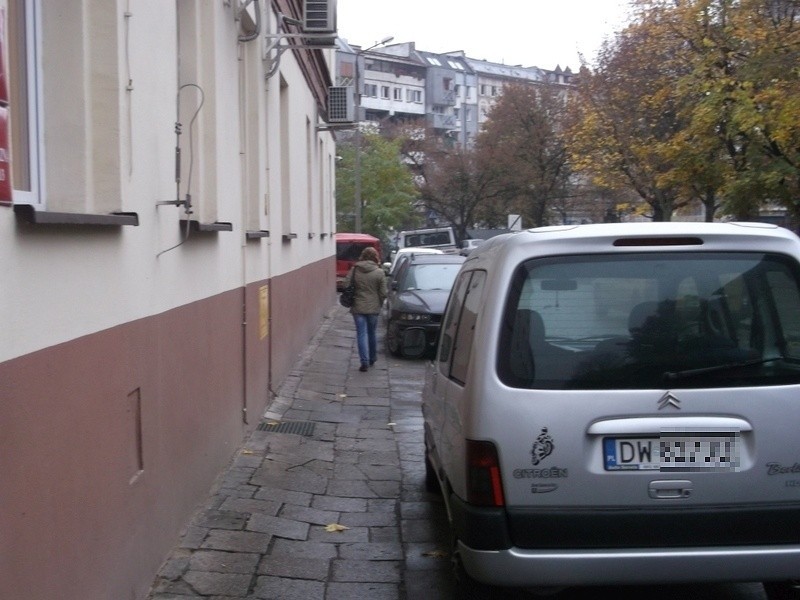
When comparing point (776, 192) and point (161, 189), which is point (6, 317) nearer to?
point (161, 189)

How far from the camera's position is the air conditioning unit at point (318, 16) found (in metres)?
12.1

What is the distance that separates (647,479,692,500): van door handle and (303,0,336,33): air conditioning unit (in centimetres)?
882

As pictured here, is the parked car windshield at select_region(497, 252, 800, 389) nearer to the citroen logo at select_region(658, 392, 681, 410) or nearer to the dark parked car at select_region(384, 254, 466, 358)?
the citroen logo at select_region(658, 392, 681, 410)

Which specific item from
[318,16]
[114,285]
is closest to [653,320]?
[114,285]

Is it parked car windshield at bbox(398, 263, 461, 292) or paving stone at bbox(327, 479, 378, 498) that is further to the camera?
parked car windshield at bbox(398, 263, 461, 292)

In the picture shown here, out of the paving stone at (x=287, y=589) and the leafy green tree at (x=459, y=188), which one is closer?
the paving stone at (x=287, y=589)

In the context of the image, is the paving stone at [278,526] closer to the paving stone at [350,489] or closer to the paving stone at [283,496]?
the paving stone at [283,496]

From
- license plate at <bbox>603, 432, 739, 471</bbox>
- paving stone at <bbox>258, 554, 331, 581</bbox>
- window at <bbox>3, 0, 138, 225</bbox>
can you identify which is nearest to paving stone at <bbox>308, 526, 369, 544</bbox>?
paving stone at <bbox>258, 554, 331, 581</bbox>

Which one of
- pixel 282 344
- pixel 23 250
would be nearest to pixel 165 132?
pixel 23 250

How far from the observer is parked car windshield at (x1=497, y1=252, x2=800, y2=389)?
444 centimetres

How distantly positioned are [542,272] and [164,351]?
7.87 feet

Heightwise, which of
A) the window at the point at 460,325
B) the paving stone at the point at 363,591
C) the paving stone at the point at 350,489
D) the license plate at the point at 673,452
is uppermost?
the window at the point at 460,325

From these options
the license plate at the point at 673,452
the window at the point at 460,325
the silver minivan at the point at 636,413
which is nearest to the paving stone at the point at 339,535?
the window at the point at 460,325

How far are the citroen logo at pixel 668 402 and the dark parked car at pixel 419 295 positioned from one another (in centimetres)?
1110
